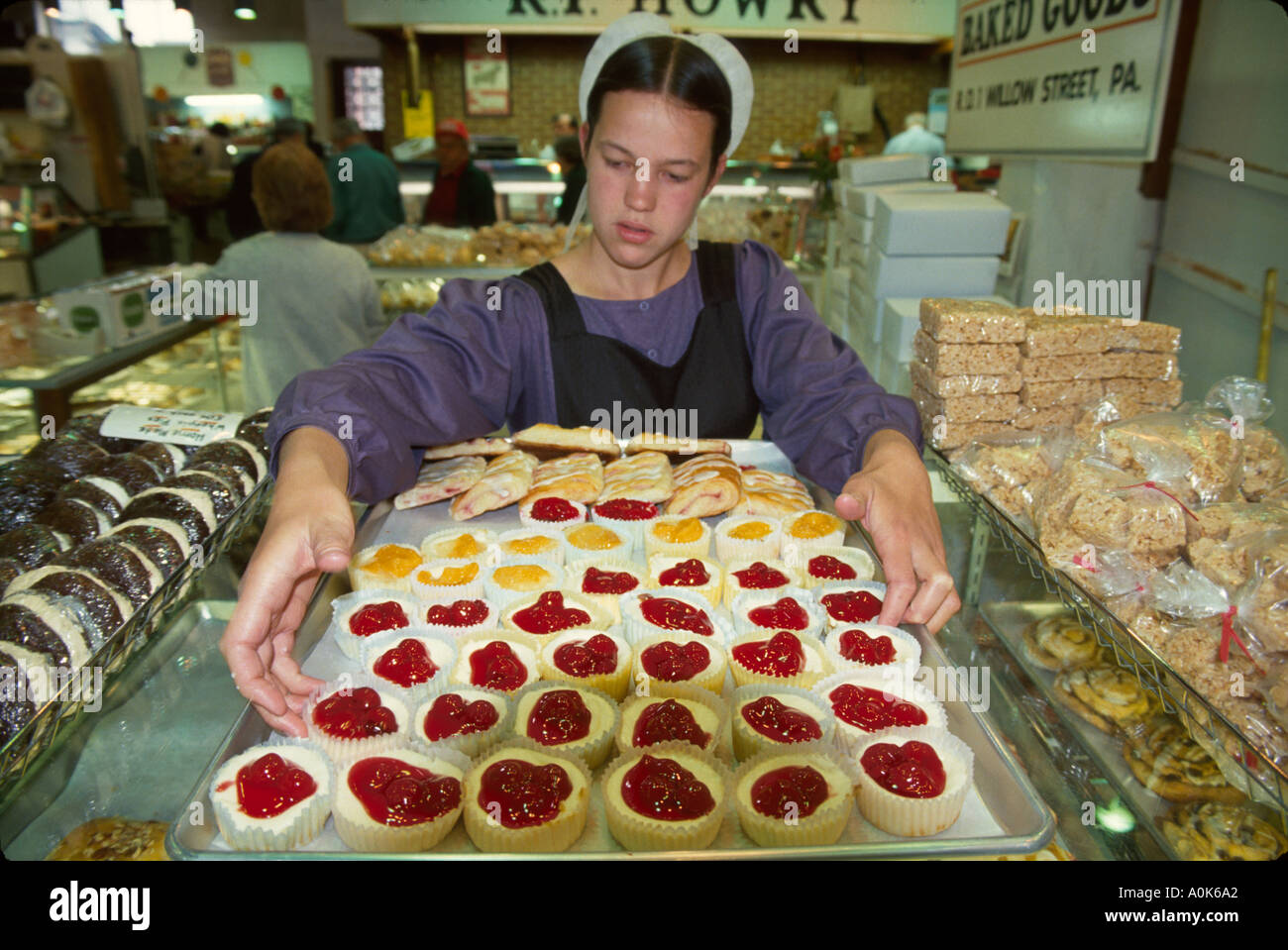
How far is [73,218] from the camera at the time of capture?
338 inches

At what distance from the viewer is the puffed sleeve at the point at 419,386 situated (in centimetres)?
194

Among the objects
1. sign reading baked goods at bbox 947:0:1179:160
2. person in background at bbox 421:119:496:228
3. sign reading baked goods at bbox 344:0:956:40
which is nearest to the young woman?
sign reading baked goods at bbox 947:0:1179:160

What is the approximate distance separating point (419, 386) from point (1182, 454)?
194 centimetres

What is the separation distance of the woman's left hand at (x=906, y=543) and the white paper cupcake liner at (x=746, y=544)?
475 mm

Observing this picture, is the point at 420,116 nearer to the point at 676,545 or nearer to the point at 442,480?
the point at 442,480

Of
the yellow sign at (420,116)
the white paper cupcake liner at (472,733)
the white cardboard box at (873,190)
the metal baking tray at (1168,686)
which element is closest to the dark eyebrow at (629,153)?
the metal baking tray at (1168,686)

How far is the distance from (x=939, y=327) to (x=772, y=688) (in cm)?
135

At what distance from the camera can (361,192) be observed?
7965 mm

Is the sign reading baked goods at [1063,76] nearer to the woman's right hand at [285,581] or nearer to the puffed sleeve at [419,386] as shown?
the puffed sleeve at [419,386]

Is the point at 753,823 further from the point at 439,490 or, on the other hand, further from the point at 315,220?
the point at 315,220

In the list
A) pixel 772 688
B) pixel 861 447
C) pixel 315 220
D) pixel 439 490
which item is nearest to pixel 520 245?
pixel 315 220

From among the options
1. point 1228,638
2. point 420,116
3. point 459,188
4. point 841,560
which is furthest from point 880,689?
point 420,116

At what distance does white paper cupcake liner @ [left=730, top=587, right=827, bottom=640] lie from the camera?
6.27 ft
